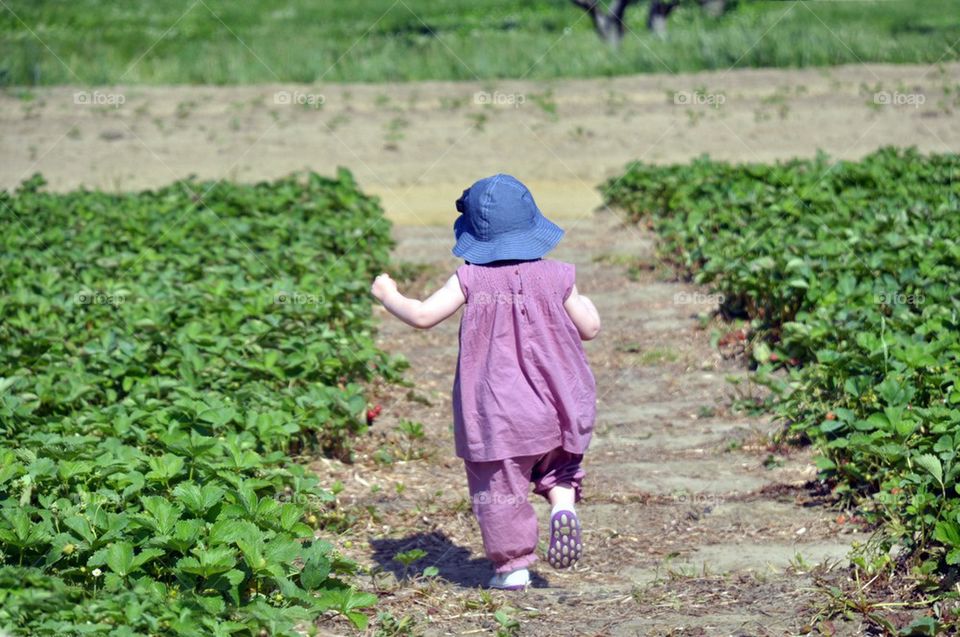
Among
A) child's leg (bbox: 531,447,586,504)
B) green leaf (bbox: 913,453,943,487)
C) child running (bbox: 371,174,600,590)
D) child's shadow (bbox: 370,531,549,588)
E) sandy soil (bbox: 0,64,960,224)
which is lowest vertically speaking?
child's shadow (bbox: 370,531,549,588)

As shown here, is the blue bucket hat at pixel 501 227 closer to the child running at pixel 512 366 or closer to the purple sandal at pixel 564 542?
the child running at pixel 512 366

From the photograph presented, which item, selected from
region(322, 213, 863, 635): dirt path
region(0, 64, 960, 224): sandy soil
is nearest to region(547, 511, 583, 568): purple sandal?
region(322, 213, 863, 635): dirt path

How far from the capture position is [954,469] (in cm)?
391

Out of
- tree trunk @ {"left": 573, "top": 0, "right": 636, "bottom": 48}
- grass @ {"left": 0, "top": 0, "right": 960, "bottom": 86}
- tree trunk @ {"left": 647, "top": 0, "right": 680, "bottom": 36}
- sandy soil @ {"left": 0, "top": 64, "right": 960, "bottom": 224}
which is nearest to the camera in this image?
sandy soil @ {"left": 0, "top": 64, "right": 960, "bottom": 224}

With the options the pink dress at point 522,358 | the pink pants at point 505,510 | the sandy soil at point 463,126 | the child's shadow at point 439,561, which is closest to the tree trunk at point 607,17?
the sandy soil at point 463,126

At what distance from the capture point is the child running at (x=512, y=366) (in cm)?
392

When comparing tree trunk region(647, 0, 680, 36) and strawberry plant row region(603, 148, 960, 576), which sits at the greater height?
tree trunk region(647, 0, 680, 36)

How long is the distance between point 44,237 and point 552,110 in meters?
8.96

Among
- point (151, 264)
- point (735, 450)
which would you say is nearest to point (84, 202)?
point (151, 264)

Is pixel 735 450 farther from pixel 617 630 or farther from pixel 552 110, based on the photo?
Answer: pixel 552 110

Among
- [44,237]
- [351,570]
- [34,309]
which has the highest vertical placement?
[44,237]

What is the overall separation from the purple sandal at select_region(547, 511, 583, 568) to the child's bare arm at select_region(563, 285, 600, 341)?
57cm

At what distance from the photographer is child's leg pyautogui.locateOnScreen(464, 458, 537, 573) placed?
393 centimetres

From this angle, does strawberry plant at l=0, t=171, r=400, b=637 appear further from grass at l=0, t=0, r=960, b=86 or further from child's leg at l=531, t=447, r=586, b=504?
grass at l=0, t=0, r=960, b=86
